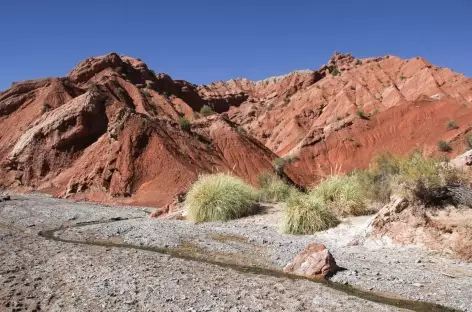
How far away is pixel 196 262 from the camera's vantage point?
11.4 metres

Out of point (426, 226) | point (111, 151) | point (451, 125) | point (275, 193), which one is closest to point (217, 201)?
point (275, 193)

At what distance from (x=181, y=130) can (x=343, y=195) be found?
2486 cm

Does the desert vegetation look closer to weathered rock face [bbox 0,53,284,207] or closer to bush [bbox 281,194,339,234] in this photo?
bush [bbox 281,194,339,234]

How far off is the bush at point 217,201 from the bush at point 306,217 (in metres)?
3.25

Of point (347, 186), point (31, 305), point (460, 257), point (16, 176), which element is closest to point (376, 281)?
point (460, 257)

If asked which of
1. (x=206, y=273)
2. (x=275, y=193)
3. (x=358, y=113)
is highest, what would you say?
(x=358, y=113)

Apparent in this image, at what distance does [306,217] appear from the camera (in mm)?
15578

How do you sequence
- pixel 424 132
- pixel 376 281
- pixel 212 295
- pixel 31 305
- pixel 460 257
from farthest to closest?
pixel 424 132, pixel 460 257, pixel 376 281, pixel 212 295, pixel 31 305

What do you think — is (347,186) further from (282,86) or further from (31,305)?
(282,86)

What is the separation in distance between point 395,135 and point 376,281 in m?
44.6

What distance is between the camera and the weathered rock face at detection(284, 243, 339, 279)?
10148 mm

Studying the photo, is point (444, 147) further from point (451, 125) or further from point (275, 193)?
point (275, 193)

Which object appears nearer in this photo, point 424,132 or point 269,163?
point 269,163

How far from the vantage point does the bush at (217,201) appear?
731 inches
